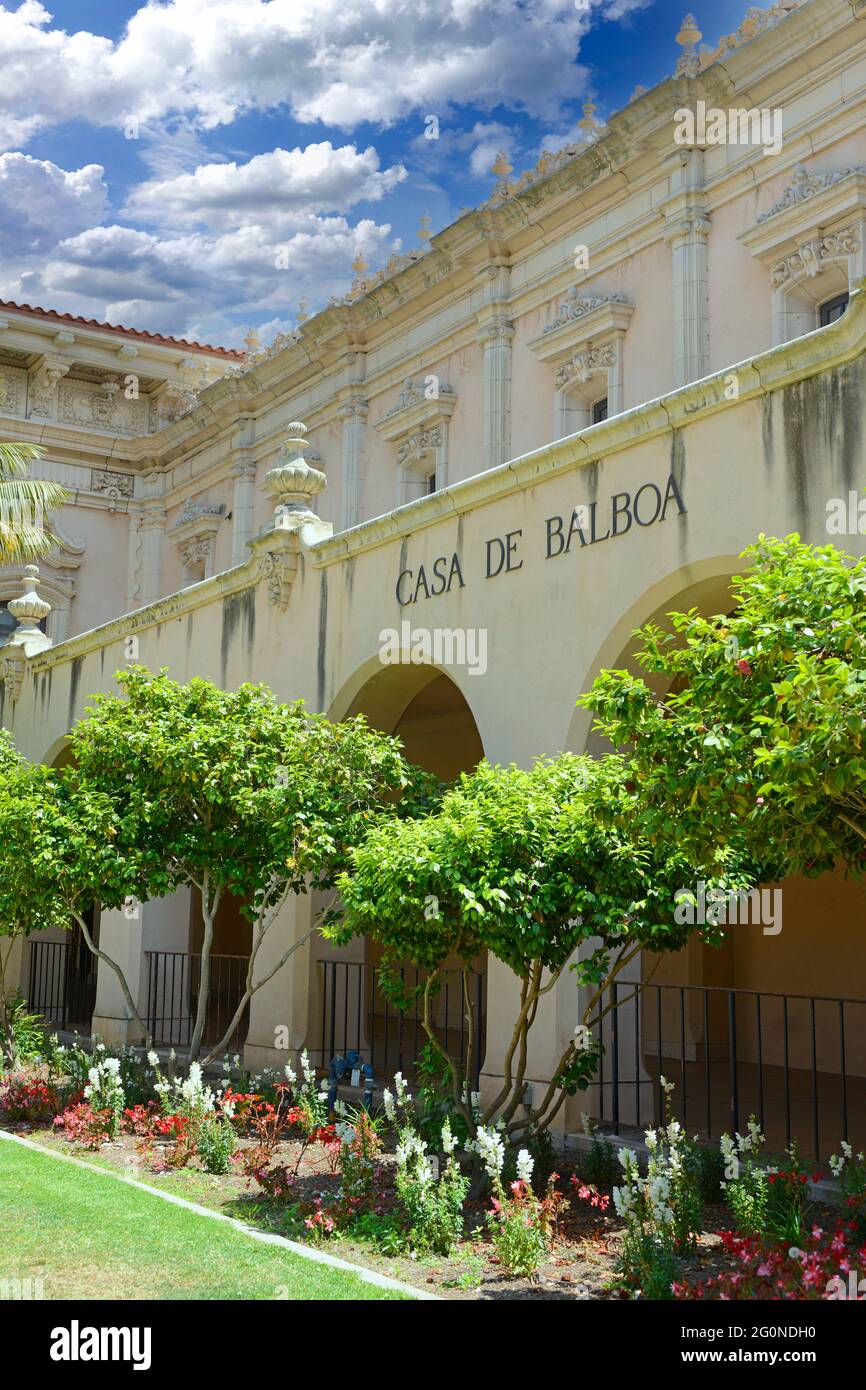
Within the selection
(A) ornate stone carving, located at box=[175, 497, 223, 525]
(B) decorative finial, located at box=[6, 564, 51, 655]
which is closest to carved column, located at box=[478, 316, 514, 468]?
(B) decorative finial, located at box=[6, 564, 51, 655]

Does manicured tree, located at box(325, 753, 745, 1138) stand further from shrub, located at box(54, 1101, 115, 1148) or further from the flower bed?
shrub, located at box(54, 1101, 115, 1148)

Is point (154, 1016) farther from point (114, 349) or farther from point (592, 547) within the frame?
point (114, 349)

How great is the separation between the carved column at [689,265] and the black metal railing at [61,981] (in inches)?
491

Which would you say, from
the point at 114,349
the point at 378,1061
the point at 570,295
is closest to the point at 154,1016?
the point at 378,1061

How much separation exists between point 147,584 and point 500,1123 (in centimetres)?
2390

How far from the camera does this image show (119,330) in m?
30.0

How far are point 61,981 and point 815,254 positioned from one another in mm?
15315

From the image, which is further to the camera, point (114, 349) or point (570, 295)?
point (114, 349)

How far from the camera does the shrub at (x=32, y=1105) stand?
509 inches

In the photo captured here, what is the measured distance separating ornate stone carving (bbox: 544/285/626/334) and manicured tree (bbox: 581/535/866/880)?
1352cm

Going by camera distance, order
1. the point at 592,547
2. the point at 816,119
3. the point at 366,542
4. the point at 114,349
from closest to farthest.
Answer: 1. the point at 592,547
2. the point at 366,542
3. the point at 816,119
4. the point at 114,349

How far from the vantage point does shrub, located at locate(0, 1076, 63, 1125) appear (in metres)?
12.9

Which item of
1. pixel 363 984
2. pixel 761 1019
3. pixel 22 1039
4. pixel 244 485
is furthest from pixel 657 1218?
pixel 244 485

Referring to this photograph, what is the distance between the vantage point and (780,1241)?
723cm
